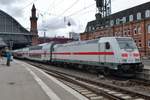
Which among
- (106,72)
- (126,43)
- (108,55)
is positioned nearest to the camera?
(126,43)

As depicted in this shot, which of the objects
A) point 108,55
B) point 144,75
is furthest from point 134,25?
point 144,75

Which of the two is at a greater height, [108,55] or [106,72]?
[108,55]

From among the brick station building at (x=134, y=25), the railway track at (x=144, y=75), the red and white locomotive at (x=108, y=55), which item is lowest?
the railway track at (x=144, y=75)

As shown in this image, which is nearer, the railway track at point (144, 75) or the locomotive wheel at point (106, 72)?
the railway track at point (144, 75)

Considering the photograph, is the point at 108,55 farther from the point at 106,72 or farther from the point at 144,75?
the point at 144,75

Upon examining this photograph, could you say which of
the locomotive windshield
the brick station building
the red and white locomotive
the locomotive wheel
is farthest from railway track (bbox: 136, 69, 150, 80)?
the brick station building

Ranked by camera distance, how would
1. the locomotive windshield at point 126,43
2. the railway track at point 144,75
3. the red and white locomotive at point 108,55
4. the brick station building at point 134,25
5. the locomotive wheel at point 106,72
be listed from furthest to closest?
the brick station building at point 134,25 → the locomotive wheel at point 106,72 → the locomotive windshield at point 126,43 → the red and white locomotive at point 108,55 → the railway track at point 144,75

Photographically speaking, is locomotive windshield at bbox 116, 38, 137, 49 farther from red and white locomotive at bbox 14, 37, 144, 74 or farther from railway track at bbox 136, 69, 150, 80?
railway track at bbox 136, 69, 150, 80

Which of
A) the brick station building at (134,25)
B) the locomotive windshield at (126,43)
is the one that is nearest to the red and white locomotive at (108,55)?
the locomotive windshield at (126,43)

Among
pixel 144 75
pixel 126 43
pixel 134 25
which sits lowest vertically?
pixel 144 75

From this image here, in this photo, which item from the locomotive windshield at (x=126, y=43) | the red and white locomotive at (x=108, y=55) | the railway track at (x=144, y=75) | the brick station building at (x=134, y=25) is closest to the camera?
the railway track at (x=144, y=75)

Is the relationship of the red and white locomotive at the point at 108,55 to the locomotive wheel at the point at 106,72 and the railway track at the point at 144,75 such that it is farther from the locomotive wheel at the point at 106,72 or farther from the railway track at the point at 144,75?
the railway track at the point at 144,75

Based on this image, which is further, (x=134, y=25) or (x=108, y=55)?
(x=134, y=25)

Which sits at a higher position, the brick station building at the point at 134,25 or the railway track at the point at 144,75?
the brick station building at the point at 134,25
